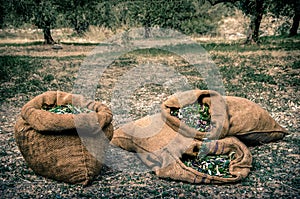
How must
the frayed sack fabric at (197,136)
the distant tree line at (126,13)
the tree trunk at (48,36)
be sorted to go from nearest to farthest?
the frayed sack fabric at (197,136) → the distant tree line at (126,13) → the tree trunk at (48,36)

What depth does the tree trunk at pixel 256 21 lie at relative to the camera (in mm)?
16094

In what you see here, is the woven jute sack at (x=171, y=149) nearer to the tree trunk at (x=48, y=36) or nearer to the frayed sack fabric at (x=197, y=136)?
the frayed sack fabric at (x=197, y=136)

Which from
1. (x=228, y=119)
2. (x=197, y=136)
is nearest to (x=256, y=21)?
(x=228, y=119)

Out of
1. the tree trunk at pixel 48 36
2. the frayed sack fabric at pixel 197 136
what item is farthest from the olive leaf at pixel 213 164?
the tree trunk at pixel 48 36

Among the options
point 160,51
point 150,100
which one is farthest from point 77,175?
point 160,51

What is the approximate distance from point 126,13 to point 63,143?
17724mm

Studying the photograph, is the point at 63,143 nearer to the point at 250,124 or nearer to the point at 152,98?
the point at 250,124

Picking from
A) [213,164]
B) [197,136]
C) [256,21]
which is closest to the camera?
[213,164]

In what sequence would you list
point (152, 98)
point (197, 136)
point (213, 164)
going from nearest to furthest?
point (213, 164), point (197, 136), point (152, 98)

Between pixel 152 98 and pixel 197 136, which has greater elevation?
pixel 197 136

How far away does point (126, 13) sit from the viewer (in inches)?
824

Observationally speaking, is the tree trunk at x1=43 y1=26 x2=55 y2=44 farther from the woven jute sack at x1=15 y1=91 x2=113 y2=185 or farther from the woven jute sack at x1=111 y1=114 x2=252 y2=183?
the woven jute sack at x1=15 y1=91 x2=113 y2=185

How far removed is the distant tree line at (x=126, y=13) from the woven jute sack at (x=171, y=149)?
9.65m

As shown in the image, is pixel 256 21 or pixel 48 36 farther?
pixel 48 36
